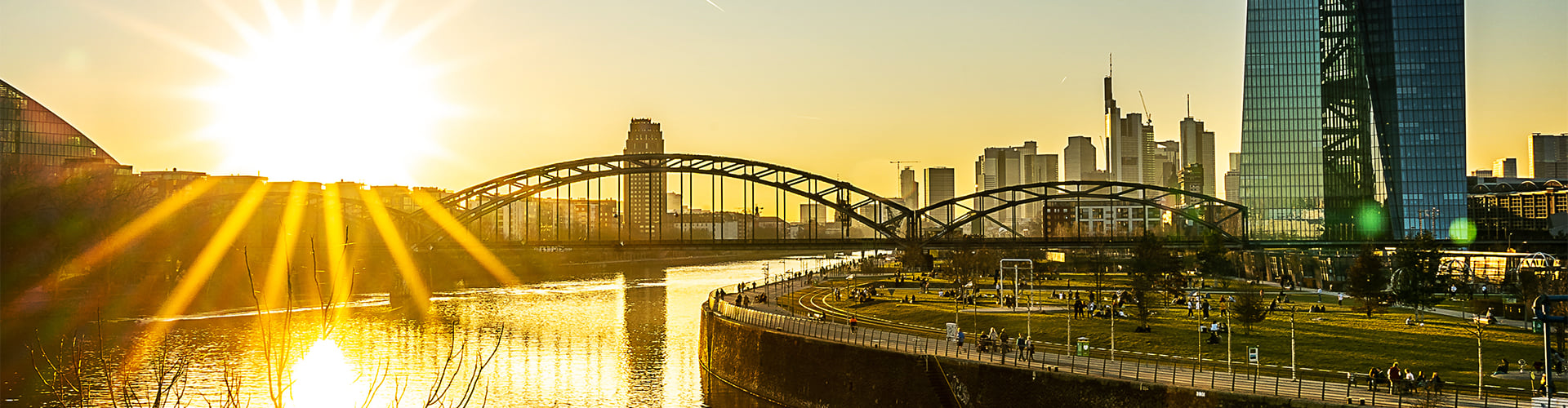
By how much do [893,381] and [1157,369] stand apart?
33.0ft

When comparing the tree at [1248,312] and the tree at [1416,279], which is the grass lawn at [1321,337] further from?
the tree at [1416,279]

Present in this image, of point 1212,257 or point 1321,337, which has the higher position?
point 1212,257

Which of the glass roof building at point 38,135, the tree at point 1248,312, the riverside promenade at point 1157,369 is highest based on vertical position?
the glass roof building at point 38,135

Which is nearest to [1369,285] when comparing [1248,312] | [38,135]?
[1248,312]

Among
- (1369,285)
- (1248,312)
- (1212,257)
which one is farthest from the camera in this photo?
(1212,257)

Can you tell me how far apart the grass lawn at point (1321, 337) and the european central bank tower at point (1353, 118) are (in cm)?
8782

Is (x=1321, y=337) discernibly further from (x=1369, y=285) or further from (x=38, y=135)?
(x=38, y=135)

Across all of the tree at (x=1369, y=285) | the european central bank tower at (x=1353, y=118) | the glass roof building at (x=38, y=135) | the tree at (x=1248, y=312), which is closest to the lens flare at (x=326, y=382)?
the tree at (x=1248, y=312)

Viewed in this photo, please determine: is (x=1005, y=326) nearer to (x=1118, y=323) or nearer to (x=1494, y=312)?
(x=1118, y=323)

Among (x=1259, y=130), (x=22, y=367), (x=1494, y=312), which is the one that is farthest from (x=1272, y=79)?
(x=22, y=367)

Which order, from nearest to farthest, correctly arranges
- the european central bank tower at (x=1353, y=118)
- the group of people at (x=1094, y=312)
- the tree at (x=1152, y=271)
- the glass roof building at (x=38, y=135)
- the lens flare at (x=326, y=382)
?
1. the lens flare at (x=326, y=382)
2. the tree at (x=1152, y=271)
3. the group of people at (x=1094, y=312)
4. the glass roof building at (x=38, y=135)
5. the european central bank tower at (x=1353, y=118)

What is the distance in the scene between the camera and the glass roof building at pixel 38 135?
436 feet

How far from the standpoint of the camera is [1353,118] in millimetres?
154125

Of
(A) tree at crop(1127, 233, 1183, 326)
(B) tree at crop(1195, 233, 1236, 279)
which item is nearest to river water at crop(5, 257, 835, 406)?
(A) tree at crop(1127, 233, 1183, 326)
